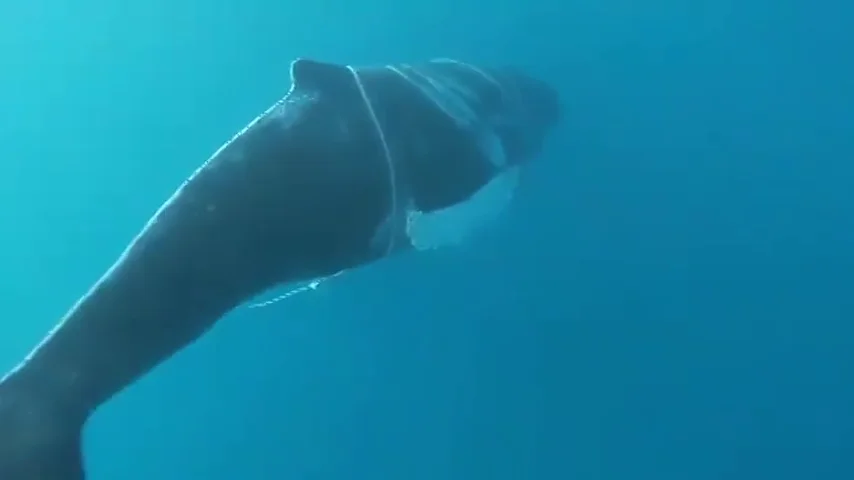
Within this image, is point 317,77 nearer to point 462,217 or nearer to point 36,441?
point 462,217

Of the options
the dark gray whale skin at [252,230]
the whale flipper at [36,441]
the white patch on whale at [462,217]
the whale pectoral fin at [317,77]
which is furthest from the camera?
the white patch on whale at [462,217]

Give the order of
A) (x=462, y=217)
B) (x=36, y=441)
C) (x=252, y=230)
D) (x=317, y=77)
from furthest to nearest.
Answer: (x=462, y=217), (x=317, y=77), (x=252, y=230), (x=36, y=441)

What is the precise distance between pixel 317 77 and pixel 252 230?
714 mm

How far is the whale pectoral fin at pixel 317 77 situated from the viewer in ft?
11.1

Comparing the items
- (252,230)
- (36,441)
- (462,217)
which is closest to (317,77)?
(252,230)

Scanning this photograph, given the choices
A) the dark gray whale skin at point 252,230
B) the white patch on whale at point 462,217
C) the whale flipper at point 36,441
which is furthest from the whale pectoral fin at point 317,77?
the whale flipper at point 36,441

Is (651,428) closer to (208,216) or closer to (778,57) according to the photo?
(778,57)

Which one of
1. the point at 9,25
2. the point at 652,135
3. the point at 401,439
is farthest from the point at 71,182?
the point at 652,135

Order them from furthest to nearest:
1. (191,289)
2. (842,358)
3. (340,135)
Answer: (842,358) → (340,135) → (191,289)

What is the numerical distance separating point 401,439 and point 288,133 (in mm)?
4587

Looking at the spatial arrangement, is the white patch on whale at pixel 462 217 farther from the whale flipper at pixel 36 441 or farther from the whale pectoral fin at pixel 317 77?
the whale flipper at pixel 36 441

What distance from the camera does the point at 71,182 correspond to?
30.3ft

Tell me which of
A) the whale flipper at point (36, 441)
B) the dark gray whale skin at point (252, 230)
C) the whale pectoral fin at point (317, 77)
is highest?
the whale pectoral fin at point (317, 77)

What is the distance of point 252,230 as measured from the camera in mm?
2932
